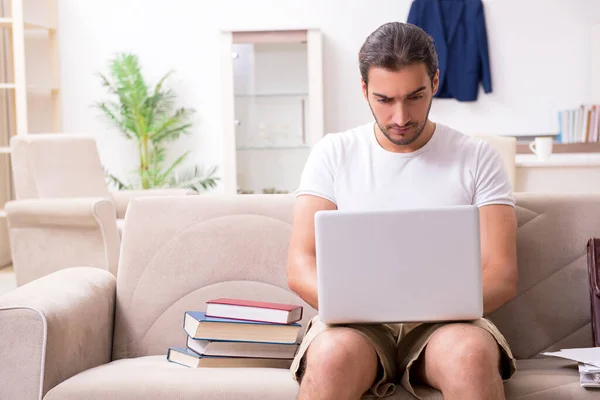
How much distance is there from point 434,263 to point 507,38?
5.11 meters

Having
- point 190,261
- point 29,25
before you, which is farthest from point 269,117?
point 190,261

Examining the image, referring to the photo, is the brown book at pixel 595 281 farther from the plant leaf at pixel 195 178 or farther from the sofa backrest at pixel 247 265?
the plant leaf at pixel 195 178

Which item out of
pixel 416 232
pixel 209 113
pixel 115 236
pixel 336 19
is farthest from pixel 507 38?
pixel 416 232

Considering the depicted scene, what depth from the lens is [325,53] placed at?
654cm

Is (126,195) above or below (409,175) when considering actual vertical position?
below

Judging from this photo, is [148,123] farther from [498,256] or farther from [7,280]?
[498,256]

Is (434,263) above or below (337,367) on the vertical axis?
above

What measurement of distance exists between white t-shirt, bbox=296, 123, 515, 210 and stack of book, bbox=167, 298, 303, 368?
0.32 meters

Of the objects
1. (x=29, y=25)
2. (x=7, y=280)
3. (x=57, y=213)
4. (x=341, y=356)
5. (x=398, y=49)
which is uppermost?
(x=29, y=25)

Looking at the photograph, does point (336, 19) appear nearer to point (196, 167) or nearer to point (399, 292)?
point (196, 167)

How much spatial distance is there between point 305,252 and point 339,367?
0.42 metres

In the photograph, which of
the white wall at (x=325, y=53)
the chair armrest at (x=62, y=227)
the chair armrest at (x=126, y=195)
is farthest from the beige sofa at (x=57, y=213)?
the white wall at (x=325, y=53)

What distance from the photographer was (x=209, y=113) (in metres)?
6.57

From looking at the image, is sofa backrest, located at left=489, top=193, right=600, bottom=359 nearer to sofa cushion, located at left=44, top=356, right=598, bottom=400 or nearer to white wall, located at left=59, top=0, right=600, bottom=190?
sofa cushion, located at left=44, top=356, right=598, bottom=400
